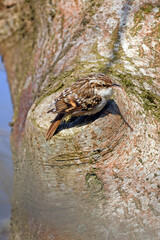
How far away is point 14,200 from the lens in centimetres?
253

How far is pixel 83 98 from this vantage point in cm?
214

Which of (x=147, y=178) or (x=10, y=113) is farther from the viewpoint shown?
(x=10, y=113)

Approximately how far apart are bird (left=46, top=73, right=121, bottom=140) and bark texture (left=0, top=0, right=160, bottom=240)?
0.06 m

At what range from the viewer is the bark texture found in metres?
1.89

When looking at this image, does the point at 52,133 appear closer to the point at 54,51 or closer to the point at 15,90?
the point at 54,51

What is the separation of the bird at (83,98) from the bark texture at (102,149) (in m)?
0.06

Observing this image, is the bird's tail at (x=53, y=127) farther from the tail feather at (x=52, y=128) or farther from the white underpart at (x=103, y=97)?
the white underpart at (x=103, y=97)

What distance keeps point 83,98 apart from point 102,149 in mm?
452

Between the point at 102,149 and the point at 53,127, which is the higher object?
the point at 53,127

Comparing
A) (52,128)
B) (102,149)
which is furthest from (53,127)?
(102,149)

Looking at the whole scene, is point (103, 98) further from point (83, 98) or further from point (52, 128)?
point (52, 128)

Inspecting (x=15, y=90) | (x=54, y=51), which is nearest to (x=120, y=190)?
(x=54, y=51)

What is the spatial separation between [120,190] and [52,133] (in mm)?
593

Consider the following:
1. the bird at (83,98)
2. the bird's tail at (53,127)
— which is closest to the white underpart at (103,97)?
the bird at (83,98)
